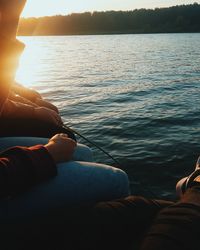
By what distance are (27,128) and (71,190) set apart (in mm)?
1426

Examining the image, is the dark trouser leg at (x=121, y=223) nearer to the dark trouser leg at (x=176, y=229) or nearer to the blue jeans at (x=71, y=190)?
the dark trouser leg at (x=176, y=229)

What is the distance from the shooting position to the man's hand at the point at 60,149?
2.50m

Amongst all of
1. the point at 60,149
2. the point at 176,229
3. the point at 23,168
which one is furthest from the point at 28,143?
the point at 176,229

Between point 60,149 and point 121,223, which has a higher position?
point 60,149

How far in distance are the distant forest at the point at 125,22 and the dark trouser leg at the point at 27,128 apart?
405ft

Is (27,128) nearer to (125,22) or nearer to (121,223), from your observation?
(121,223)

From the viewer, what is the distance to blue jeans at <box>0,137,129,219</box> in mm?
2268

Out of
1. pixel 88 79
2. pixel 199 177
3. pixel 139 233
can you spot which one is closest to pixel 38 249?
pixel 139 233

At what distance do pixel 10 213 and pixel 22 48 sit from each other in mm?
999

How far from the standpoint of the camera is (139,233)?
2152 millimetres

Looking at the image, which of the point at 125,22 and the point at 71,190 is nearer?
the point at 71,190

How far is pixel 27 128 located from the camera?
3.65 m

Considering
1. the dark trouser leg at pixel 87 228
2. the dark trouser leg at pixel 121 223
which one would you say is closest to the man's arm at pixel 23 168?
the dark trouser leg at pixel 87 228

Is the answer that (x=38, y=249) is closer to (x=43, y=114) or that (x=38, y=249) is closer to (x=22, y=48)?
(x=22, y=48)
